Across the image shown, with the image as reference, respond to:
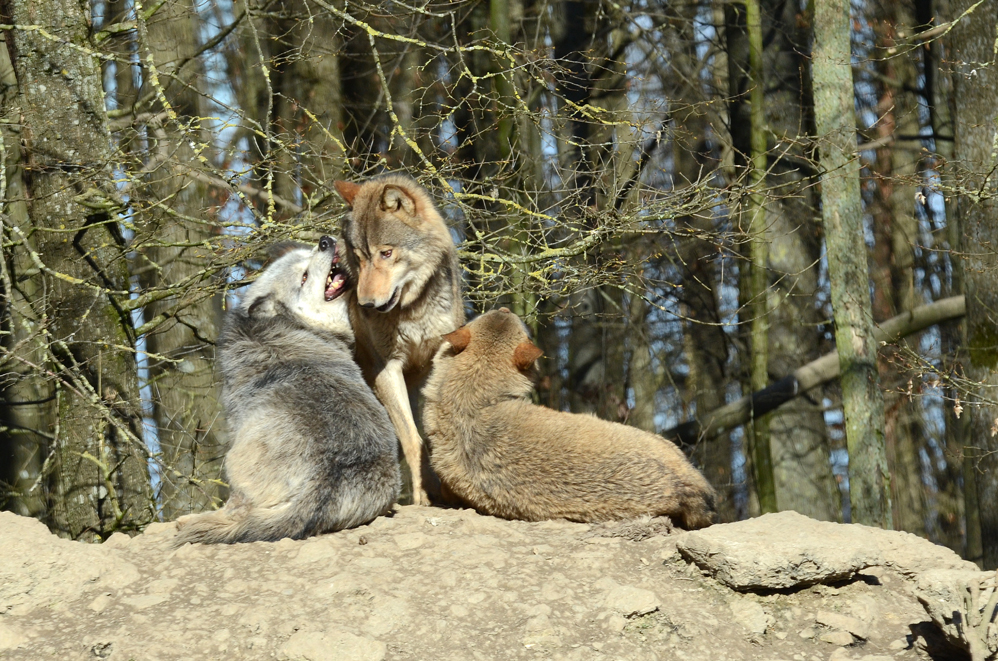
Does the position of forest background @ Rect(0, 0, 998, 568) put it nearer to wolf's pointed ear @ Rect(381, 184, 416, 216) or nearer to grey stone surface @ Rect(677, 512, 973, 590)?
wolf's pointed ear @ Rect(381, 184, 416, 216)

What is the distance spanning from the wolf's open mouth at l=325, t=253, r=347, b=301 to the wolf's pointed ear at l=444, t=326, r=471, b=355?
1105mm

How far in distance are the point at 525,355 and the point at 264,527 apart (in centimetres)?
209

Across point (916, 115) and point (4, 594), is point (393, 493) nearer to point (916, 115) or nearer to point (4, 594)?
point (4, 594)

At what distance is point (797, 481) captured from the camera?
538 inches

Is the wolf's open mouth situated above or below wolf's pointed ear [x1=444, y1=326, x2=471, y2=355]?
above

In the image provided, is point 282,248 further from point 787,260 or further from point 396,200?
point 787,260

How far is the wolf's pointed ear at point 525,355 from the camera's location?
255 inches

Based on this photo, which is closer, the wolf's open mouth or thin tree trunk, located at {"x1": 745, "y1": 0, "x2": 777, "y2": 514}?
the wolf's open mouth

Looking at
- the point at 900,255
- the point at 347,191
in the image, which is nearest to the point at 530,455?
the point at 347,191

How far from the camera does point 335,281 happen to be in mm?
7383

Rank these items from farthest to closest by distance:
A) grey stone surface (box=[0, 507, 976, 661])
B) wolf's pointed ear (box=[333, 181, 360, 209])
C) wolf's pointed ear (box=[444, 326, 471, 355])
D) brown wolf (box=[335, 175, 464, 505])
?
wolf's pointed ear (box=[333, 181, 360, 209]) < brown wolf (box=[335, 175, 464, 505]) < wolf's pointed ear (box=[444, 326, 471, 355]) < grey stone surface (box=[0, 507, 976, 661])

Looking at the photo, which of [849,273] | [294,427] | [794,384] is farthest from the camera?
[794,384]

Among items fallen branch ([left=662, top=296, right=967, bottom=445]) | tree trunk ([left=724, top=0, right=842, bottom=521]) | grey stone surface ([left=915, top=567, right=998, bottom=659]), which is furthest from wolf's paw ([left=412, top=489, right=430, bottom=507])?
tree trunk ([left=724, top=0, right=842, bottom=521])

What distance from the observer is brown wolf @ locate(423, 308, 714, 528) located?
586 cm
